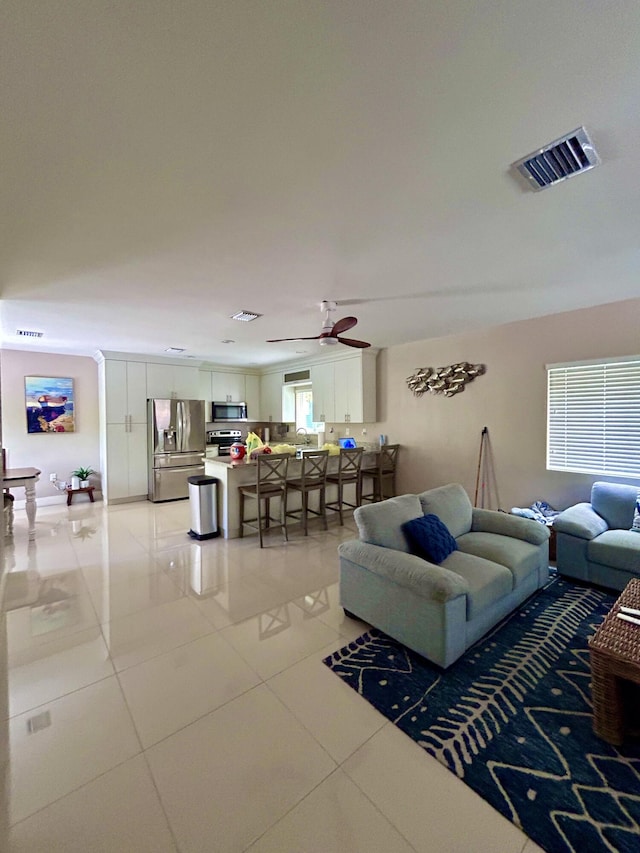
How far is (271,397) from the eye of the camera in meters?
8.05

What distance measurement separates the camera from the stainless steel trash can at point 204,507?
433cm

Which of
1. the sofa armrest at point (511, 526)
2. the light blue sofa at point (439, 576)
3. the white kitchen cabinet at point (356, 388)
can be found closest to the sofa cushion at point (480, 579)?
the light blue sofa at point (439, 576)

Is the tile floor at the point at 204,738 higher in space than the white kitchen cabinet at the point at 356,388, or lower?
lower

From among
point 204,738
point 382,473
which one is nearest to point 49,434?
point 382,473

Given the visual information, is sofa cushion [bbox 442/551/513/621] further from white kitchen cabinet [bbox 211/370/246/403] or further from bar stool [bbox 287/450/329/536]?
white kitchen cabinet [bbox 211/370/246/403]

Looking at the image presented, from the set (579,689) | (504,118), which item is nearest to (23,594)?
(579,689)

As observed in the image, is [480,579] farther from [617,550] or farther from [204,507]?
[204,507]

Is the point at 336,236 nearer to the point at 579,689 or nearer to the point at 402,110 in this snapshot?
the point at 402,110

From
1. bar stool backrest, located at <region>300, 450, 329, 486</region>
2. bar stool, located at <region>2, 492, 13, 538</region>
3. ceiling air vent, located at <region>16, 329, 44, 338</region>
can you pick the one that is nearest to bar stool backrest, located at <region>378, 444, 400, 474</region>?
bar stool backrest, located at <region>300, 450, 329, 486</region>

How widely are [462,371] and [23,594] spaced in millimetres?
5364

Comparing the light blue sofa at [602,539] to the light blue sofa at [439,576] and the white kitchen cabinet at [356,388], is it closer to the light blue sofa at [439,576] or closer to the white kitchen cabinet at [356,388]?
the light blue sofa at [439,576]

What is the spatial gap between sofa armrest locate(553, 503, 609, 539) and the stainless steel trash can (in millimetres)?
3731

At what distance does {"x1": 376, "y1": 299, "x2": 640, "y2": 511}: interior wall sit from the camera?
376cm

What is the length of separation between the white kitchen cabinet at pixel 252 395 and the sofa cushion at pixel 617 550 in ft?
22.0
